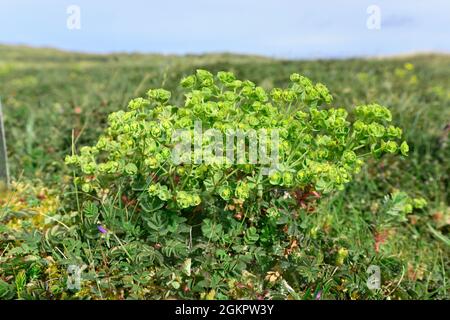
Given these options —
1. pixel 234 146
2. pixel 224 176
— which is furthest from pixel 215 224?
pixel 234 146

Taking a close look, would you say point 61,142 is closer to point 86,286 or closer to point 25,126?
point 25,126

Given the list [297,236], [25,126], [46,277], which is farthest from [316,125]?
[25,126]

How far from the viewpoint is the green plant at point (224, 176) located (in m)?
2.70

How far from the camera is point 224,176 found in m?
2.80

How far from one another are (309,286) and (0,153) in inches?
95.9

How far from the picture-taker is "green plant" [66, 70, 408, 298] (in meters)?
2.70

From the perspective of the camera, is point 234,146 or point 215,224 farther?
point 215,224

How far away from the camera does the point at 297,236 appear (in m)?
3.04

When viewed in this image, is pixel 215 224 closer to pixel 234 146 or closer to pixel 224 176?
pixel 224 176

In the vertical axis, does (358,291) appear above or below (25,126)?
below

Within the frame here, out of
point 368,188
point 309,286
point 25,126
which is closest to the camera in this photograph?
point 309,286

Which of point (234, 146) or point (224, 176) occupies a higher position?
point (234, 146)

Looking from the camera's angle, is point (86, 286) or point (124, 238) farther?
point (124, 238)

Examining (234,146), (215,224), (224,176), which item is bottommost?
(215,224)
